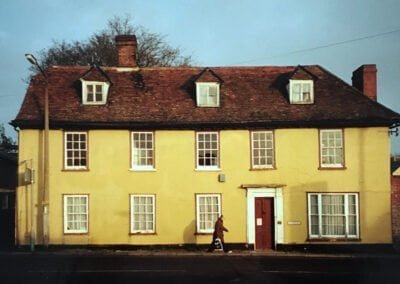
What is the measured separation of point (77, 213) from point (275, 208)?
30.6ft

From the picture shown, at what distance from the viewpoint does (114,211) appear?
2681cm

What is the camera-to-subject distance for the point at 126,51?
102ft

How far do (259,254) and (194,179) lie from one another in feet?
15.4

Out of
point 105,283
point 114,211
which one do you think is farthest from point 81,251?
point 105,283

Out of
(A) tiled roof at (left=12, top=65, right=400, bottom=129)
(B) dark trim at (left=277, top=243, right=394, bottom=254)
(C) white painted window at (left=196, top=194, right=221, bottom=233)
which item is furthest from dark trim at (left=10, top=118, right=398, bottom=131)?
(B) dark trim at (left=277, top=243, right=394, bottom=254)

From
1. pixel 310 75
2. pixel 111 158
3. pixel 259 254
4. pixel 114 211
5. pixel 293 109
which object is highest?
pixel 310 75

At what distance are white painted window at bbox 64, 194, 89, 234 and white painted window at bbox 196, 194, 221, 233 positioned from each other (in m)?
5.27

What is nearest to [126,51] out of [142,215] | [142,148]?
[142,148]

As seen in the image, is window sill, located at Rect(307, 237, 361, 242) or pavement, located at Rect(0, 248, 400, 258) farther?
window sill, located at Rect(307, 237, 361, 242)

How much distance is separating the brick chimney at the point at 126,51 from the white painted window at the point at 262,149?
330 inches

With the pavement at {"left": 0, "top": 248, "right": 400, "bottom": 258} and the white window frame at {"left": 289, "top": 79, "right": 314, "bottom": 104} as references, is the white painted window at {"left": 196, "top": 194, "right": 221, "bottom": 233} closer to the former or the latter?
the pavement at {"left": 0, "top": 248, "right": 400, "bottom": 258}

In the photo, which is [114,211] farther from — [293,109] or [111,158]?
[293,109]

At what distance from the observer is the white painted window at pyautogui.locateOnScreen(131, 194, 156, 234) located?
2688 centimetres

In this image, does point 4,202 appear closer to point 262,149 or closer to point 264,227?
point 264,227
